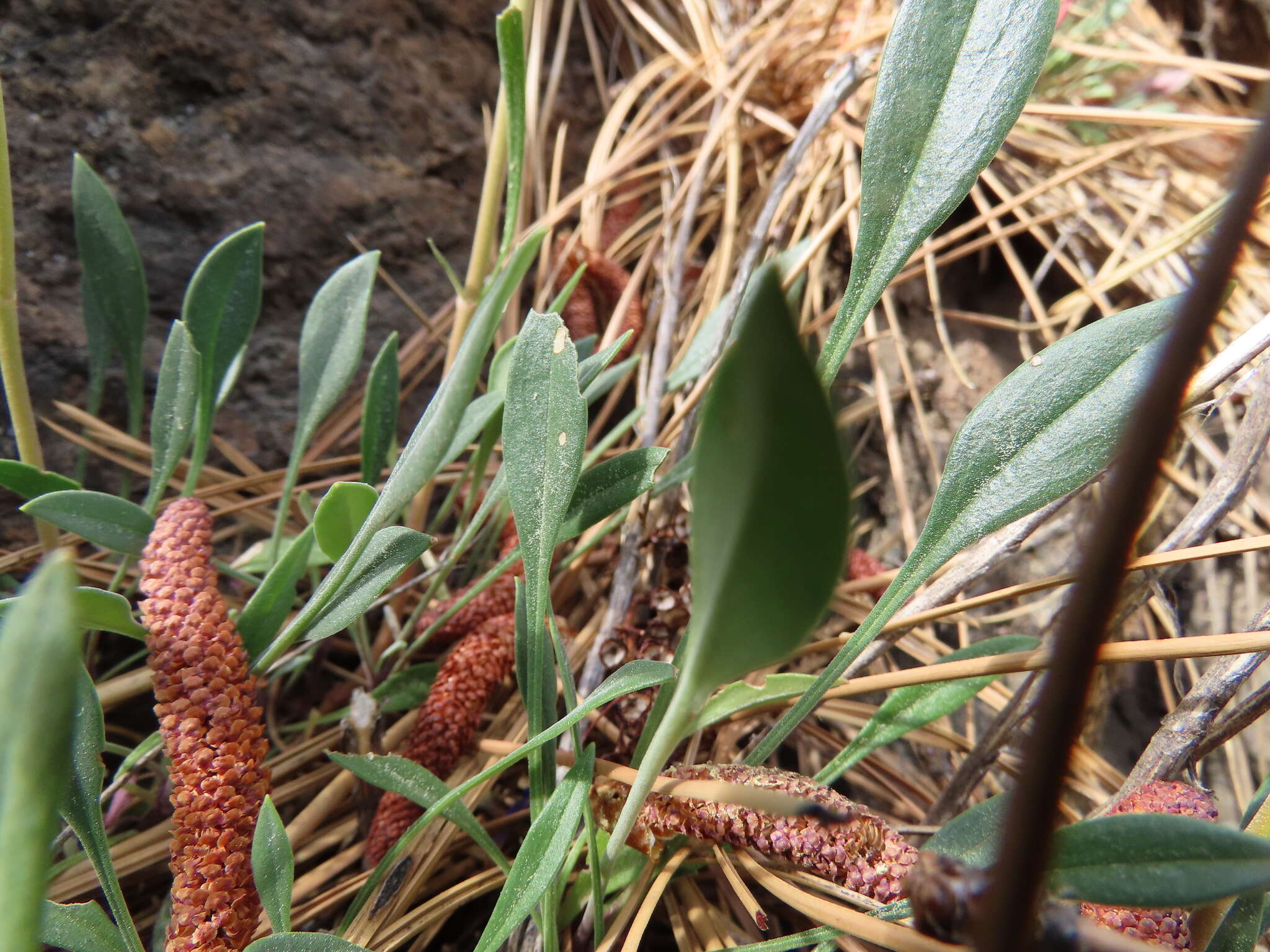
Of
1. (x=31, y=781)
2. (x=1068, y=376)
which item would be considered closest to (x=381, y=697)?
(x=31, y=781)

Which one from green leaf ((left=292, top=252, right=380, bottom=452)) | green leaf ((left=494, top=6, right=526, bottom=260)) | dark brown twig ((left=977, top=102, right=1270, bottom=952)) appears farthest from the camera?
green leaf ((left=292, top=252, right=380, bottom=452))

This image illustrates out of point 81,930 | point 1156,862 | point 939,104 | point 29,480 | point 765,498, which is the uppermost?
point 939,104

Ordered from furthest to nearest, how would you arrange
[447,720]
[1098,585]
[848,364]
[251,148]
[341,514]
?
[848,364] < [251,148] < [447,720] < [341,514] < [1098,585]

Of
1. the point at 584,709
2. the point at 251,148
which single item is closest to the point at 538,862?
the point at 584,709

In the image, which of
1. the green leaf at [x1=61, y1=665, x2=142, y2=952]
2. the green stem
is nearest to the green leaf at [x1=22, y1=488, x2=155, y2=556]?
the green leaf at [x1=61, y1=665, x2=142, y2=952]

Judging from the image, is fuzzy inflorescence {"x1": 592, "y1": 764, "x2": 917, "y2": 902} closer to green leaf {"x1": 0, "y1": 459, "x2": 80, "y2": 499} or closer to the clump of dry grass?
the clump of dry grass

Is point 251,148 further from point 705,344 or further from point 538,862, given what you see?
point 538,862

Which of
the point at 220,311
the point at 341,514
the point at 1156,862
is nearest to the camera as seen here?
the point at 1156,862
